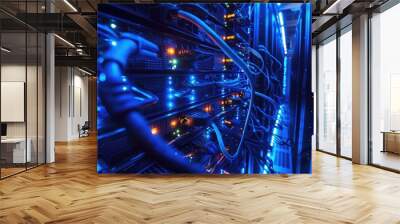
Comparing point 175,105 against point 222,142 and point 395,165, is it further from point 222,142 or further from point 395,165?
point 395,165

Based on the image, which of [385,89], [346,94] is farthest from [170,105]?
[346,94]

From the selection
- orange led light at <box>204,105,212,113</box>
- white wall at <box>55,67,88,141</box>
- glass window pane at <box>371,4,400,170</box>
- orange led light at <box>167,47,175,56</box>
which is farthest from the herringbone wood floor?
white wall at <box>55,67,88,141</box>

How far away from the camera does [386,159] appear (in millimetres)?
7488

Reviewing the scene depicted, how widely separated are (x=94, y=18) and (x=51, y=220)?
564 centimetres

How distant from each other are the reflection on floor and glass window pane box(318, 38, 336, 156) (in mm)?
1995

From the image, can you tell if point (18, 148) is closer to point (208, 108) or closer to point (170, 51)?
point (170, 51)

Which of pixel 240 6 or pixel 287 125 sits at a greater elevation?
pixel 240 6

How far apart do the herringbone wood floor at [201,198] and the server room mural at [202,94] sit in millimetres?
373

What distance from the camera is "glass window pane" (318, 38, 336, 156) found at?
9758 mm

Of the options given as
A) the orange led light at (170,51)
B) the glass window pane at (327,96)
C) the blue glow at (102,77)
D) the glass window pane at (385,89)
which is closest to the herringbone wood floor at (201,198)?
the glass window pane at (385,89)

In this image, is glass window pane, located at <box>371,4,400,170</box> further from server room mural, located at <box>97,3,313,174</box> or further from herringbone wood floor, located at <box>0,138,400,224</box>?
server room mural, located at <box>97,3,313,174</box>

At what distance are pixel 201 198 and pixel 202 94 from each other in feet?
7.02

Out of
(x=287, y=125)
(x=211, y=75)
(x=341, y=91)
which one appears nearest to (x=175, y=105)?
(x=211, y=75)

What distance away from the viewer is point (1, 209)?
4.04 metres
